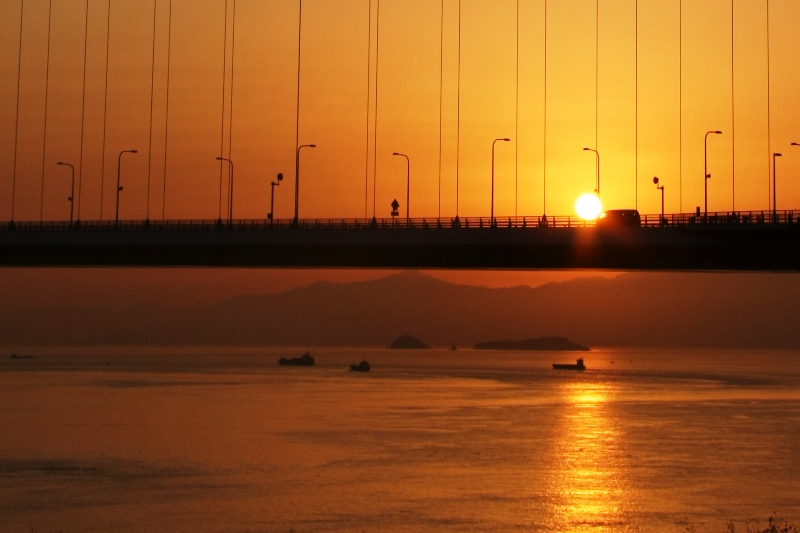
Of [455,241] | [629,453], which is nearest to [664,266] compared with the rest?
[455,241]

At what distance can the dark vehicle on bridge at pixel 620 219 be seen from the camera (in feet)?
347

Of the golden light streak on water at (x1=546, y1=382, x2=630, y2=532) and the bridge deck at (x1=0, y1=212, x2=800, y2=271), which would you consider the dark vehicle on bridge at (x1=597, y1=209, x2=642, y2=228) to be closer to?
the bridge deck at (x1=0, y1=212, x2=800, y2=271)

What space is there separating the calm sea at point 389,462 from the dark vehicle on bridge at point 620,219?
624 inches

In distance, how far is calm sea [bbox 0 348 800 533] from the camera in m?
54.1

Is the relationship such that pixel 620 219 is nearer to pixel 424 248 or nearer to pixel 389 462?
pixel 424 248

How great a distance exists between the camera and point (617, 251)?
10681 cm

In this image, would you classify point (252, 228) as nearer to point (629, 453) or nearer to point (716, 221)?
point (716, 221)

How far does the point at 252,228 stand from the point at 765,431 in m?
50.9

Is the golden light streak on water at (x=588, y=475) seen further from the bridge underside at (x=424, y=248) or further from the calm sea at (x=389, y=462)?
the bridge underside at (x=424, y=248)

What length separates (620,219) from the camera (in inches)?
4213

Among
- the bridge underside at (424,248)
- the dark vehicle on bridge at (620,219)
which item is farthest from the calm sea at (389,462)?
the dark vehicle on bridge at (620,219)

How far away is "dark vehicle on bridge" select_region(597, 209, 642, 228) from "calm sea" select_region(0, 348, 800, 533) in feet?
52.0

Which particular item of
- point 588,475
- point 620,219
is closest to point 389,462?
point 588,475

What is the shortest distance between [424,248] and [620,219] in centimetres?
1765
